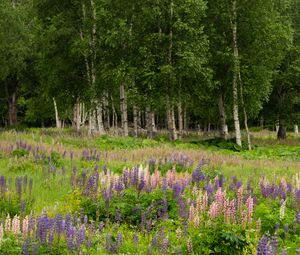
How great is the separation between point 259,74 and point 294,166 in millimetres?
12710

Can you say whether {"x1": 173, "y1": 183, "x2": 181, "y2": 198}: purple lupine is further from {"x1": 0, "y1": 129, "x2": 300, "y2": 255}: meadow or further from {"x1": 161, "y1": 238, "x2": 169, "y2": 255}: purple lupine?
{"x1": 161, "y1": 238, "x2": 169, "y2": 255}: purple lupine

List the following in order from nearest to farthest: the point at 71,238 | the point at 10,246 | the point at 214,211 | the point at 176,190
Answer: the point at 10,246 → the point at 71,238 → the point at 214,211 → the point at 176,190

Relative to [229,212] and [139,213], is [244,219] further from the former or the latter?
[139,213]

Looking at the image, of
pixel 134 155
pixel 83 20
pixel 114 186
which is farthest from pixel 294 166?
pixel 83 20

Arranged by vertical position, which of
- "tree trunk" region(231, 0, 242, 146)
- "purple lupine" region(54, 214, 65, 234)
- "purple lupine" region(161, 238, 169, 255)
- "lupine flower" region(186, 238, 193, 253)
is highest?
"tree trunk" region(231, 0, 242, 146)

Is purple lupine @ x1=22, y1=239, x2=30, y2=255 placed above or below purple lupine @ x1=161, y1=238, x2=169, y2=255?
above

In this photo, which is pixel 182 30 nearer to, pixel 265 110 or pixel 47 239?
pixel 265 110

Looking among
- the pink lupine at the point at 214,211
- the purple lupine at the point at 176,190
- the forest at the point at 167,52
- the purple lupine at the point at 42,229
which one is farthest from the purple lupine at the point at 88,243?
the forest at the point at 167,52

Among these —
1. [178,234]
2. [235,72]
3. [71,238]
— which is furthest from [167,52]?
[71,238]

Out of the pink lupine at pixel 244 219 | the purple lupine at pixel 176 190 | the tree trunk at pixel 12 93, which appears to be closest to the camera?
the pink lupine at pixel 244 219

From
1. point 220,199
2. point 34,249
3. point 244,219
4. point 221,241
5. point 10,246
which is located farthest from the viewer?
point 220,199

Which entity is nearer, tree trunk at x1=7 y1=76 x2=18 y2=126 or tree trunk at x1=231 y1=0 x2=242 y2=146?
tree trunk at x1=231 y1=0 x2=242 y2=146

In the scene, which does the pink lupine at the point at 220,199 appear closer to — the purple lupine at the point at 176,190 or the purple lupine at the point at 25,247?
the purple lupine at the point at 176,190

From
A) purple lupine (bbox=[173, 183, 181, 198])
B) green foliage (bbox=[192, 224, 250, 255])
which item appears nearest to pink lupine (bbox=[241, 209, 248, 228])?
green foliage (bbox=[192, 224, 250, 255])
